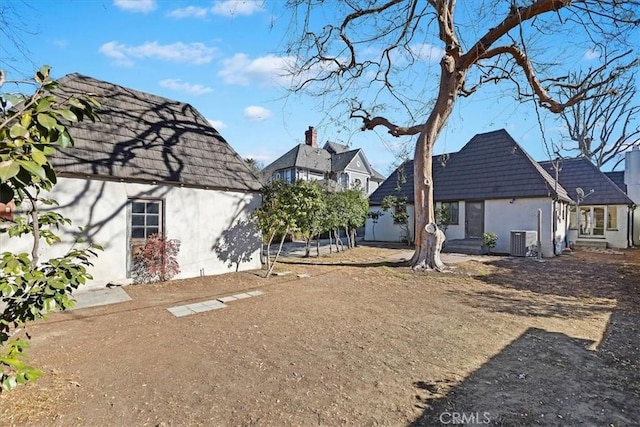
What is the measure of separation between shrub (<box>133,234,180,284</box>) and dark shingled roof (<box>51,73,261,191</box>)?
5.09ft

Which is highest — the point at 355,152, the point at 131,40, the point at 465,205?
the point at 355,152

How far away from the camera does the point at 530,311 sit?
6.13 m

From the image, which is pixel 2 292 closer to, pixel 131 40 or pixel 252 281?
pixel 252 281

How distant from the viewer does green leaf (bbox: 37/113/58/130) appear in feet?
5.03

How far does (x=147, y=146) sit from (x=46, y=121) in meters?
8.02

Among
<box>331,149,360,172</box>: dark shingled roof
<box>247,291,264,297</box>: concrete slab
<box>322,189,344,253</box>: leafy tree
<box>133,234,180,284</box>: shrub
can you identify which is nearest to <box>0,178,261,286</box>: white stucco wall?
<box>133,234,180,284</box>: shrub

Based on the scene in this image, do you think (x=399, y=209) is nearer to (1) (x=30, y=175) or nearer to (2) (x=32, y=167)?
(1) (x=30, y=175)

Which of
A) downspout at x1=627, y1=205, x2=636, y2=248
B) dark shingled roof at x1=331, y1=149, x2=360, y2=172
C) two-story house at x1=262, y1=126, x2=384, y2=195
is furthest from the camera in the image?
dark shingled roof at x1=331, y1=149, x2=360, y2=172

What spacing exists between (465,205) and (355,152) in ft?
61.3

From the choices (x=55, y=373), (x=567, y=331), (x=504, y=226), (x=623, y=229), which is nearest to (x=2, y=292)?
(x=55, y=373)

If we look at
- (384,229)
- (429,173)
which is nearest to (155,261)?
(429,173)

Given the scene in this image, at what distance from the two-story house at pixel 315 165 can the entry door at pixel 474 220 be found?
1385cm

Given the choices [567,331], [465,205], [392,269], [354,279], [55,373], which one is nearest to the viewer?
[55,373]

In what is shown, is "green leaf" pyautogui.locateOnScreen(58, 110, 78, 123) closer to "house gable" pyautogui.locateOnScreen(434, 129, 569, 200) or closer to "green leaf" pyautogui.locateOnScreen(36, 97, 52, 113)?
"green leaf" pyautogui.locateOnScreen(36, 97, 52, 113)
